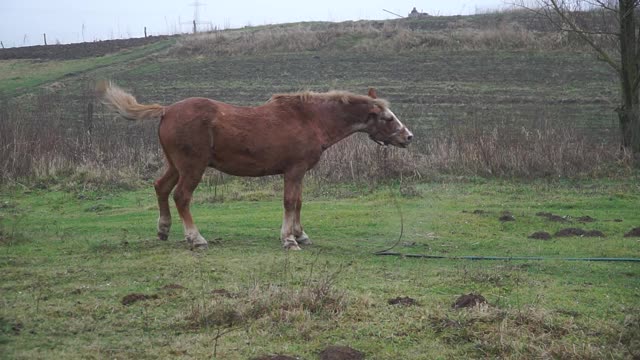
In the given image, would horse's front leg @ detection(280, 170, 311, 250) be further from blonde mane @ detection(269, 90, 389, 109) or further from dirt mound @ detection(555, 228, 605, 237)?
dirt mound @ detection(555, 228, 605, 237)

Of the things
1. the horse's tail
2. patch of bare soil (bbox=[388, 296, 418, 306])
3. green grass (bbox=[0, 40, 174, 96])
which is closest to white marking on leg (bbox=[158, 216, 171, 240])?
the horse's tail

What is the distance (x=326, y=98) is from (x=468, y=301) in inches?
189

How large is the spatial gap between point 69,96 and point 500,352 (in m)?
30.8

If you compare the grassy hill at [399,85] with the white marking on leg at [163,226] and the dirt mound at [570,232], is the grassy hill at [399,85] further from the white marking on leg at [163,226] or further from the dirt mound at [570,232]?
the white marking on leg at [163,226]

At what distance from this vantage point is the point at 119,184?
1720 cm

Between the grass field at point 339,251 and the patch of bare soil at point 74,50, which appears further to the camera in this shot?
the patch of bare soil at point 74,50

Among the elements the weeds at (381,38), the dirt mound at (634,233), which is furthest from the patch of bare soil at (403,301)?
the weeds at (381,38)

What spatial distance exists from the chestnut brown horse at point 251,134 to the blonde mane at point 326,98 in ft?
0.04

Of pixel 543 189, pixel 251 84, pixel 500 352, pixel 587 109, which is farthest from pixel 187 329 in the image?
pixel 251 84

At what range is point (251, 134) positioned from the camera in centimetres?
1056

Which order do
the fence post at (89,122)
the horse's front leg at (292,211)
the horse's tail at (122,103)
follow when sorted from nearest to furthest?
the horse's front leg at (292,211) < the horse's tail at (122,103) < the fence post at (89,122)

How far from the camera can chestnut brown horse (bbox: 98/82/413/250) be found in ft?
33.8

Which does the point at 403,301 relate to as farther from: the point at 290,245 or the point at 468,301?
the point at 290,245

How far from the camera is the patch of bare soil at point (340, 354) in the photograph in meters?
5.87
